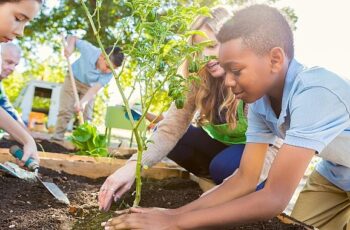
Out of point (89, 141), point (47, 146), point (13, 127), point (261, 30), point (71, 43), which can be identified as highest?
point (261, 30)

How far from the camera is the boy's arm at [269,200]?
4.75 feet

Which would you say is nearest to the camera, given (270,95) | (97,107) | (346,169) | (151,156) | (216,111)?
(270,95)

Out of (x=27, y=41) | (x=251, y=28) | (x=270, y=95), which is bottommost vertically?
(x=27, y=41)

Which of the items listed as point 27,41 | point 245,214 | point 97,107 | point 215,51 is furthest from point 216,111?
point 27,41

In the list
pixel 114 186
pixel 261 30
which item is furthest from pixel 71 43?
pixel 261 30

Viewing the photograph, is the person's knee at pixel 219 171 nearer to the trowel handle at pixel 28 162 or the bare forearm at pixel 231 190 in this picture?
the bare forearm at pixel 231 190

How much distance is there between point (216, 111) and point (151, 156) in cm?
51

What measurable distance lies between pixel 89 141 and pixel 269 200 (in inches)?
110

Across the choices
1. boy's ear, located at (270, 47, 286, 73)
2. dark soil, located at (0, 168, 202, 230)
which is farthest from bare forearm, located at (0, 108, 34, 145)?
boy's ear, located at (270, 47, 286, 73)

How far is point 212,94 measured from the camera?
103 inches

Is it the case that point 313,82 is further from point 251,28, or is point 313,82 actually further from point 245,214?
point 245,214

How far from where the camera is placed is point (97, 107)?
12391 mm

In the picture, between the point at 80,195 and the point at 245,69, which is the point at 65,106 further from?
the point at 245,69

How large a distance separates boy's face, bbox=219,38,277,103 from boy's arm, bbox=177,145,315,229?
25 centimetres
